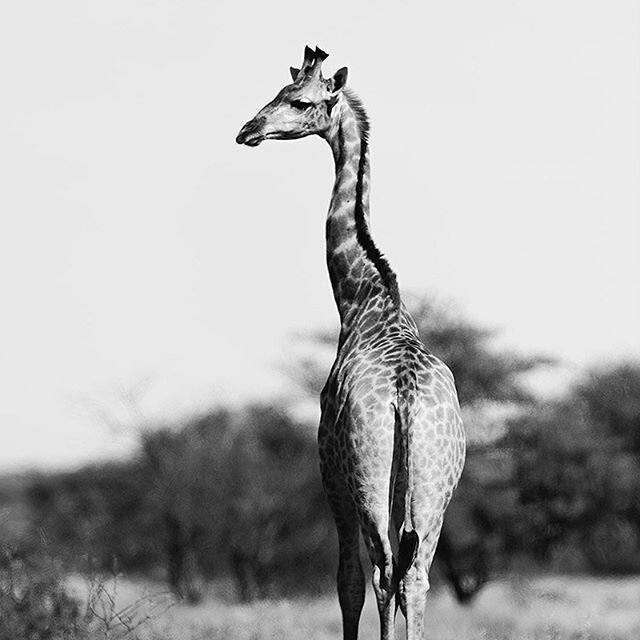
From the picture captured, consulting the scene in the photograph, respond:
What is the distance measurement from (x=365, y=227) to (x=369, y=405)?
1.53 metres

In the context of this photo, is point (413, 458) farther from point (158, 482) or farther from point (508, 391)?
point (158, 482)

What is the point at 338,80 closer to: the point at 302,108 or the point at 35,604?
the point at 302,108

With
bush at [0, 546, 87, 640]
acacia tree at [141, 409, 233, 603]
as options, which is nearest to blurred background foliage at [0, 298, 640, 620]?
acacia tree at [141, 409, 233, 603]

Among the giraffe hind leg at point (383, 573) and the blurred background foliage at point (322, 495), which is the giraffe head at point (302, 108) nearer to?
the giraffe hind leg at point (383, 573)

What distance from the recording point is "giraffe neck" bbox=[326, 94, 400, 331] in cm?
816

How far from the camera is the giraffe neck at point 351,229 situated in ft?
26.8

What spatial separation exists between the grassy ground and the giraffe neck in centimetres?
294

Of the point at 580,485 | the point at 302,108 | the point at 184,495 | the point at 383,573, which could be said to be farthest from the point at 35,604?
the point at 580,485

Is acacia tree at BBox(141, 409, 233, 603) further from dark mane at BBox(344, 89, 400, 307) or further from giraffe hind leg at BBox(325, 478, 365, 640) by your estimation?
giraffe hind leg at BBox(325, 478, 365, 640)

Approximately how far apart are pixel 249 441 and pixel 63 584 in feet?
61.0

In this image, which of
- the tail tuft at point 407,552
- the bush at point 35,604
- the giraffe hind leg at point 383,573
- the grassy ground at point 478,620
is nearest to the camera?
the tail tuft at point 407,552

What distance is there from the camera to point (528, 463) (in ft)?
78.9

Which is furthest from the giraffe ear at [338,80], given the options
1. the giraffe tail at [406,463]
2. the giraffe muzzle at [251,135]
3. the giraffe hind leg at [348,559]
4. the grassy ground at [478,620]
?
the grassy ground at [478,620]

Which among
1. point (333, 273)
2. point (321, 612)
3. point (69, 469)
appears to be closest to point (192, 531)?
point (69, 469)
